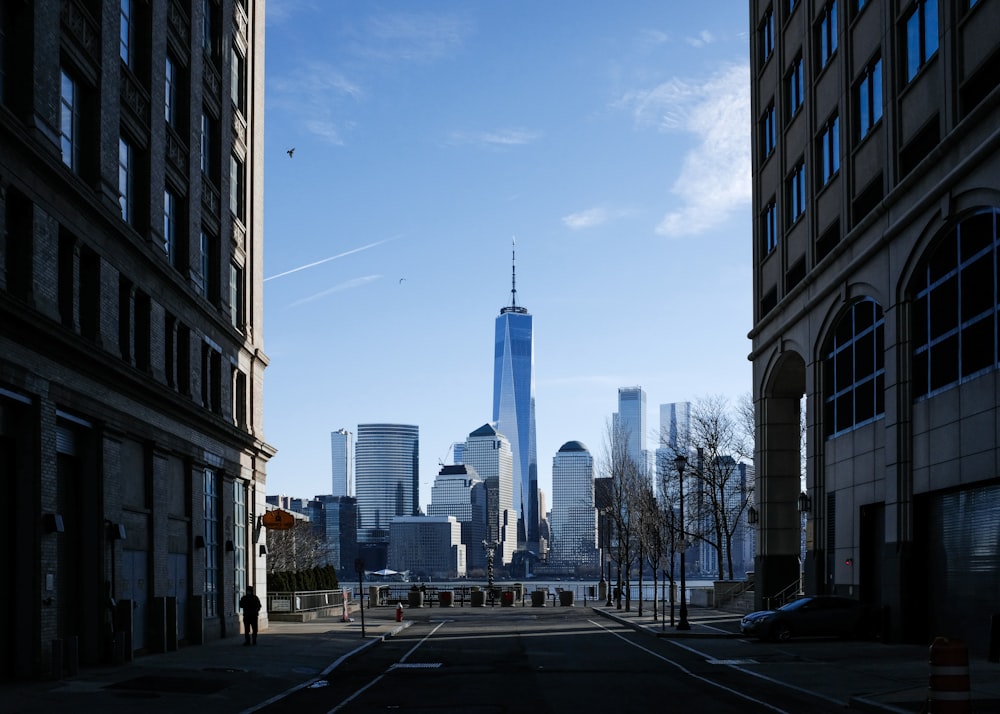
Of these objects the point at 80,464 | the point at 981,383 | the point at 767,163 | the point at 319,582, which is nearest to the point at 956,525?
the point at 981,383

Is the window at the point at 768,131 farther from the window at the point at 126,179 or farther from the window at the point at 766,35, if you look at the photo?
the window at the point at 126,179

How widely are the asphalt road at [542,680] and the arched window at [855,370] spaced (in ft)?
30.1

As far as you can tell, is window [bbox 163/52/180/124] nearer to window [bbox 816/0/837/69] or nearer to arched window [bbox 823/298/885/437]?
window [bbox 816/0/837/69]

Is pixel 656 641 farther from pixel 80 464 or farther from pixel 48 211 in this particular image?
pixel 48 211

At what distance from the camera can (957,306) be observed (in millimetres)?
30938

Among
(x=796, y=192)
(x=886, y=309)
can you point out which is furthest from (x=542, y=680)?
(x=796, y=192)

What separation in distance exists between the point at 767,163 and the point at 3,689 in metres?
38.7

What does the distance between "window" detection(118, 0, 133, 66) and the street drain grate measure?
16366 mm

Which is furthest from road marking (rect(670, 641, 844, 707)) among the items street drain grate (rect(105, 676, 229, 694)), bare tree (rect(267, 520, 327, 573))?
bare tree (rect(267, 520, 327, 573))

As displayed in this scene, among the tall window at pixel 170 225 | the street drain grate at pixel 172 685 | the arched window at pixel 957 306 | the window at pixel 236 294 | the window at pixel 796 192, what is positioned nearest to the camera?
the street drain grate at pixel 172 685

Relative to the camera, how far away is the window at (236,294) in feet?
155

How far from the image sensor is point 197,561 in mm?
39844

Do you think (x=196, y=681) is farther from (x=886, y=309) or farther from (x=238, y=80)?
(x=238, y=80)

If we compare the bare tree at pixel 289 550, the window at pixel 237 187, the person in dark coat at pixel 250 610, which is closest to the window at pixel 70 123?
the person in dark coat at pixel 250 610
